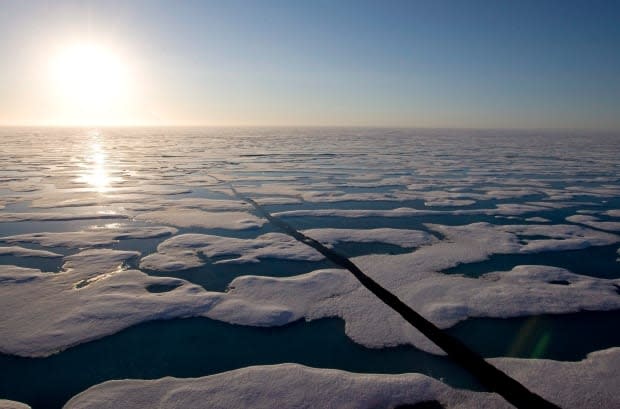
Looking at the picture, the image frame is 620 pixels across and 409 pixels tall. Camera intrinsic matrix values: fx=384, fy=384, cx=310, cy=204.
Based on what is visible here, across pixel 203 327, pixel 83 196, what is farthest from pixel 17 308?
pixel 83 196

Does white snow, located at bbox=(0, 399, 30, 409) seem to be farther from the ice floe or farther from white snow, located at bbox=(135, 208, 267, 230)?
white snow, located at bbox=(135, 208, 267, 230)

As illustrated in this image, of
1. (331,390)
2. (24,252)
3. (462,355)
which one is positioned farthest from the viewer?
(24,252)

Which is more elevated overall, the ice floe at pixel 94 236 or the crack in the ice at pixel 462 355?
the ice floe at pixel 94 236

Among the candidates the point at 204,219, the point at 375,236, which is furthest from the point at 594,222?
the point at 204,219

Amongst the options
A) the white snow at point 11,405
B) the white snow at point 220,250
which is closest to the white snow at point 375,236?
the white snow at point 220,250

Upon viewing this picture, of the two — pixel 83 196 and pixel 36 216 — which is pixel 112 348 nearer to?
pixel 36 216

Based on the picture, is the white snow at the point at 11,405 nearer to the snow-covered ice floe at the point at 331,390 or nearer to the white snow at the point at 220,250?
the snow-covered ice floe at the point at 331,390

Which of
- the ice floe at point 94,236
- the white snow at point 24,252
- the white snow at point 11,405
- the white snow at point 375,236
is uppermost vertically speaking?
the white snow at point 375,236

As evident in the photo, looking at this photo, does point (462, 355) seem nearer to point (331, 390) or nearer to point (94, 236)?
point (331, 390)
